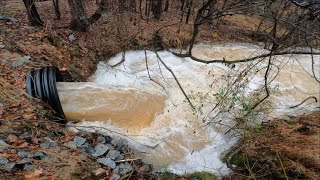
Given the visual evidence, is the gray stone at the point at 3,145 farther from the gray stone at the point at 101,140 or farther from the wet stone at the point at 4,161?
the gray stone at the point at 101,140

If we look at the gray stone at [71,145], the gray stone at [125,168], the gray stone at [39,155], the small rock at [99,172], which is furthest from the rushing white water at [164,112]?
the gray stone at [39,155]

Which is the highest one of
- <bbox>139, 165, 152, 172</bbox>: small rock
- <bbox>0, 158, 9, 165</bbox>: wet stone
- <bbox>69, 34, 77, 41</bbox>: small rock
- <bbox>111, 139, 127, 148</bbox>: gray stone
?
<bbox>69, 34, 77, 41</bbox>: small rock

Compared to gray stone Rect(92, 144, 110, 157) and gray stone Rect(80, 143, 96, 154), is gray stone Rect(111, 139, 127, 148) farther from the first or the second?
gray stone Rect(80, 143, 96, 154)

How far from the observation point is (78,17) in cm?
782

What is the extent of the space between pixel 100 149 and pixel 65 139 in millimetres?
571

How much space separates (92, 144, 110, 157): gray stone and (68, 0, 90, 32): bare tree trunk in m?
4.48

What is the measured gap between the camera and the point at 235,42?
11.0 metres

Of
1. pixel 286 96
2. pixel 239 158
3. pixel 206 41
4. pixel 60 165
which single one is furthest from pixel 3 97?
pixel 206 41

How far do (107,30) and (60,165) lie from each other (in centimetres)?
561

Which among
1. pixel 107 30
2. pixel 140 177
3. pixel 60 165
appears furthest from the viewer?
pixel 107 30

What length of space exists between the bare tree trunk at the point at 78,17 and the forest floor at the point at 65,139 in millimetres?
493

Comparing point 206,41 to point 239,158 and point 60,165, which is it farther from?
point 60,165

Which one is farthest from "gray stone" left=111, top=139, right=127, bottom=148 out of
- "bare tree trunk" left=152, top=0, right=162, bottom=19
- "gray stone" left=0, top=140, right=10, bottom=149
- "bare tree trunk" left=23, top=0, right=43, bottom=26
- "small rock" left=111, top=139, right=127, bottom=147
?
"bare tree trunk" left=152, top=0, right=162, bottom=19

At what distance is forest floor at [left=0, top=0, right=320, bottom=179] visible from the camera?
3.77m
